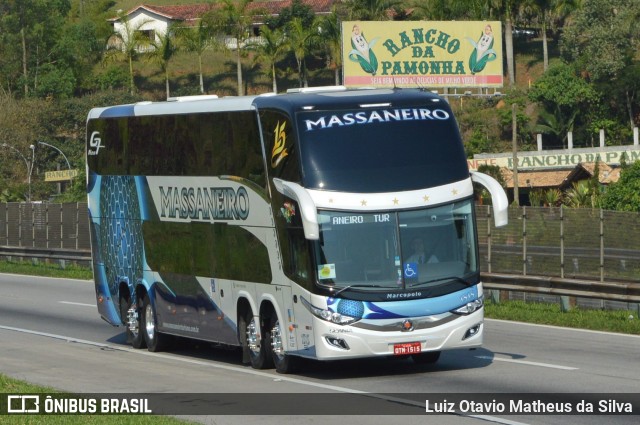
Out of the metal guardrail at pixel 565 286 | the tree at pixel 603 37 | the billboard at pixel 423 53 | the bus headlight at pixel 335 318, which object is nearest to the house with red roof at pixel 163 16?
the tree at pixel 603 37

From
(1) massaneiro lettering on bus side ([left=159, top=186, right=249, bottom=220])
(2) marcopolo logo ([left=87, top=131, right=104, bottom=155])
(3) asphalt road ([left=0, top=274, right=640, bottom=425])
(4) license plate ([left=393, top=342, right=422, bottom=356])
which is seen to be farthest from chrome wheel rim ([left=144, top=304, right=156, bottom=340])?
(4) license plate ([left=393, top=342, right=422, bottom=356])

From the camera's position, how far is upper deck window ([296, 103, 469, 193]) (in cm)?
1656

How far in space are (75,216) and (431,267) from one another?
2880 cm

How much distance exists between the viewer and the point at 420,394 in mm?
15125

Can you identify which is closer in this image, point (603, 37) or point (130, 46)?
point (603, 37)

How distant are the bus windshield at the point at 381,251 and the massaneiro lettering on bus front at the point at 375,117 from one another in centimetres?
127

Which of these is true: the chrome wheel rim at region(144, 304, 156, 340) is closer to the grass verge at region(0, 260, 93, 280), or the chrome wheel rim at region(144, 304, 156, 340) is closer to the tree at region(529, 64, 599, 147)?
the grass verge at region(0, 260, 93, 280)

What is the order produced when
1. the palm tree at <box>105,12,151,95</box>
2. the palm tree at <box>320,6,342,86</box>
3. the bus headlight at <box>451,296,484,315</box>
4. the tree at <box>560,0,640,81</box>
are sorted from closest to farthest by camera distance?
the bus headlight at <box>451,296,484,315</box>, the tree at <box>560,0,640,81</box>, the palm tree at <box>320,6,342,86</box>, the palm tree at <box>105,12,151,95</box>

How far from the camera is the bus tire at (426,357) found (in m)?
18.0

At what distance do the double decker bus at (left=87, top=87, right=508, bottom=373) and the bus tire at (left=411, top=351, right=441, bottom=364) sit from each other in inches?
1.3

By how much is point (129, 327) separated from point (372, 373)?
6703mm

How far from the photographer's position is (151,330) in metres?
22.1

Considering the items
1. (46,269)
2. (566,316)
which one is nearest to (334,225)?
(566,316)

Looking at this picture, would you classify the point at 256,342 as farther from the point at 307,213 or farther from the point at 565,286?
the point at 565,286
